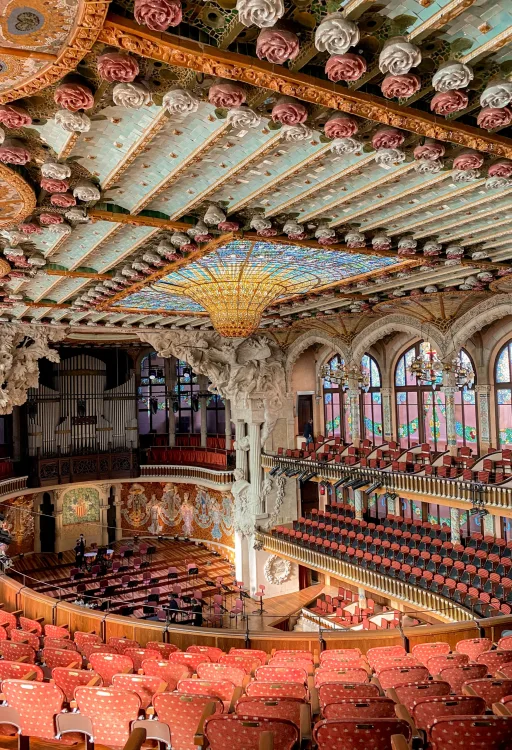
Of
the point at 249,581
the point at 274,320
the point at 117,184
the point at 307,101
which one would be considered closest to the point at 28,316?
the point at 274,320

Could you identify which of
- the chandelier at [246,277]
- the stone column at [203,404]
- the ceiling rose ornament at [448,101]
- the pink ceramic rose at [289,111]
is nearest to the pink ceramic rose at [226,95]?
the pink ceramic rose at [289,111]

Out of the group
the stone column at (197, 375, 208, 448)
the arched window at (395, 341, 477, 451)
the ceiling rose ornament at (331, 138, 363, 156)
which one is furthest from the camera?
the stone column at (197, 375, 208, 448)

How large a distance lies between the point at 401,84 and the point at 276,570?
66.5 feet

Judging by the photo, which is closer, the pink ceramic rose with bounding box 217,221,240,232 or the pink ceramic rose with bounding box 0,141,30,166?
the pink ceramic rose with bounding box 0,141,30,166

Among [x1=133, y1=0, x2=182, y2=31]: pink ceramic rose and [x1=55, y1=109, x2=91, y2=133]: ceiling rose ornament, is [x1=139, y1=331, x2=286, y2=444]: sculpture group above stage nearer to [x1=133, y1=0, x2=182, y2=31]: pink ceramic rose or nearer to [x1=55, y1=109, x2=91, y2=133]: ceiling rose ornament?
[x1=55, y1=109, x2=91, y2=133]: ceiling rose ornament

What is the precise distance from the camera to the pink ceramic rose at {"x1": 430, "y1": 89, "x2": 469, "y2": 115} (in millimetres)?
4523

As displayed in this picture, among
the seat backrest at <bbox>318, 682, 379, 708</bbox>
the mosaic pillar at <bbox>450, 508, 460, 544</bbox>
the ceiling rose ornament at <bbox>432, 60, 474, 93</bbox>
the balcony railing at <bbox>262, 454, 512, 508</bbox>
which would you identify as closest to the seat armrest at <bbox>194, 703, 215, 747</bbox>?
the seat backrest at <bbox>318, 682, 379, 708</bbox>

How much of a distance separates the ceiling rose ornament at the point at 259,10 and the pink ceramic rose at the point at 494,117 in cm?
235

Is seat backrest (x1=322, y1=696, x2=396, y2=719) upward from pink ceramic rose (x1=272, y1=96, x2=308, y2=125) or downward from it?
downward

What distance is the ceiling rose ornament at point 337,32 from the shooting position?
3607mm

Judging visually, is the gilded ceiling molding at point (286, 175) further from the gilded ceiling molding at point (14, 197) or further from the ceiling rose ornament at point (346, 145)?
the gilded ceiling molding at point (14, 197)

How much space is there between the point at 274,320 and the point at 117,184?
476 inches

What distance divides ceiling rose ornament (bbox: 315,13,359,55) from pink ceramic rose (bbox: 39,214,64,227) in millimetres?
4667

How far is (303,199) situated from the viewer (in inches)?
311
